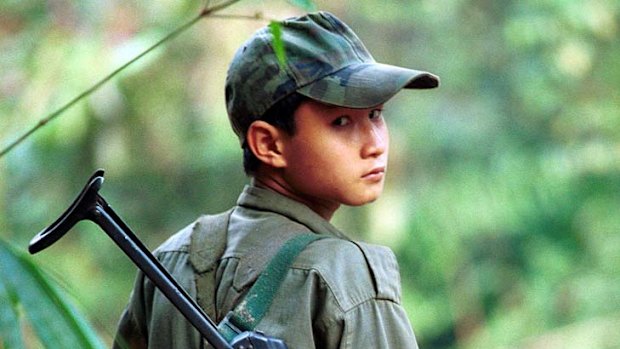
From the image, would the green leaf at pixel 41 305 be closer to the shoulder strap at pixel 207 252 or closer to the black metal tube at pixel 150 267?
the black metal tube at pixel 150 267

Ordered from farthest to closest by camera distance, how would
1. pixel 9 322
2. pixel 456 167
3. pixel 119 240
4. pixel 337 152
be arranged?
1. pixel 456 167
2. pixel 337 152
3. pixel 119 240
4. pixel 9 322

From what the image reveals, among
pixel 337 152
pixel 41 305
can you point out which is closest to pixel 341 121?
pixel 337 152

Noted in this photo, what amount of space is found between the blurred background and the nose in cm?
315

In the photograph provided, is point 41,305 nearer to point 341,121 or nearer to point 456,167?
point 341,121

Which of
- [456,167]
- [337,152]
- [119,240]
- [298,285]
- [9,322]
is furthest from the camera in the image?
[456,167]

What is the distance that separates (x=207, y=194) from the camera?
5.23 metres

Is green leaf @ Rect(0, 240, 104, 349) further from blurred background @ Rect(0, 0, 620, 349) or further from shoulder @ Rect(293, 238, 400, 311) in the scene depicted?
blurred background @ Rect(0, 0, 620, 349)

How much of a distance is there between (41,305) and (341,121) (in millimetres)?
508

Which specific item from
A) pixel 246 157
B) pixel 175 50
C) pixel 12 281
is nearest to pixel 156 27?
pixel 175 50

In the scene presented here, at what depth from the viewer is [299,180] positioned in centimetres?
161

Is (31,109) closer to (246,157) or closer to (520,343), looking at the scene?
(246,157)

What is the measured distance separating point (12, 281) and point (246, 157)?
51 cm

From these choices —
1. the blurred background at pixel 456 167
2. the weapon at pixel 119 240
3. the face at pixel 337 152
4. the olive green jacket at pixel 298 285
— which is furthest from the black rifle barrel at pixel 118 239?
the blurred background at pixel 456 167

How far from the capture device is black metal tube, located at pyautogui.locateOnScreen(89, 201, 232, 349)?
1307mm
